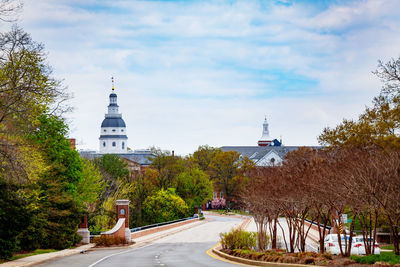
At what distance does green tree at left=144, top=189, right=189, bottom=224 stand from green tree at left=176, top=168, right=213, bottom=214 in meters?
11.0

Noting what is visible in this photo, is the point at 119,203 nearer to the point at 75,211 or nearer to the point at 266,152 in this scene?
the point at 75,211

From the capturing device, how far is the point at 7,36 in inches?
906

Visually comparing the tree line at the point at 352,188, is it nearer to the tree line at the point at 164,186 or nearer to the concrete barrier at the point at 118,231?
the concrete barrier at the point at 118,231

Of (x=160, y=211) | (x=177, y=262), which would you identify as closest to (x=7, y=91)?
(x=177, y=262)

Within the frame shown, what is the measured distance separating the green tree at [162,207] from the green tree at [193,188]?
36.2 ft

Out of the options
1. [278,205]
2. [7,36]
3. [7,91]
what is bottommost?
[278,205]

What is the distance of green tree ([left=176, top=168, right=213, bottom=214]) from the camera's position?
8800 cm

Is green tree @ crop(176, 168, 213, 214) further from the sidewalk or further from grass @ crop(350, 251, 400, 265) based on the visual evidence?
grass @ crop(350, 251, 400, 265)

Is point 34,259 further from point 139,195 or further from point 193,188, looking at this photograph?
point 193,188

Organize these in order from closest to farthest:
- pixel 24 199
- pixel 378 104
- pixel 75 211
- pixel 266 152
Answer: pixel 24 199
pixel 75 211
pixel 378 104
pixel 266 152

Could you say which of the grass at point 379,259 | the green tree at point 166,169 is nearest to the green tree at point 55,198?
the grass at point 379,259

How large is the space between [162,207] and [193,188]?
16.2 metres

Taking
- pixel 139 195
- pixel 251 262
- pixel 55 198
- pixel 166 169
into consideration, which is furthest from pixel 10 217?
pixel 166 169

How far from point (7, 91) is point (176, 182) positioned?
64.8 metres
